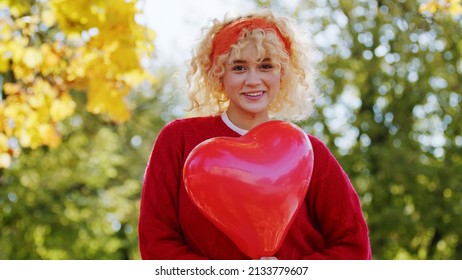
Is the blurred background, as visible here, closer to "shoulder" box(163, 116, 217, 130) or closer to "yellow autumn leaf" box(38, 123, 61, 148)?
"yellow autumn leaf" box(38, 123, 61, 148)

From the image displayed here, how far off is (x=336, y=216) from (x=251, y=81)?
0.48m

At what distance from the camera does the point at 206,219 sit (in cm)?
229

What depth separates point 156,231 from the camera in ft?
7.40

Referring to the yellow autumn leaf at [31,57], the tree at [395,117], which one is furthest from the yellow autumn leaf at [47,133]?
the tree at [395,117]

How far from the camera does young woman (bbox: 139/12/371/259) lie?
2.29 meters

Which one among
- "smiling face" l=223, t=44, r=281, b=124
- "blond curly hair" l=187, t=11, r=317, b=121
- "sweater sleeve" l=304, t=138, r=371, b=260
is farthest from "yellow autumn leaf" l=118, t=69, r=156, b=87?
"sweater sleeve" l=304, t=138, r=371, b=260

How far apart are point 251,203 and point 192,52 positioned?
1.99ft

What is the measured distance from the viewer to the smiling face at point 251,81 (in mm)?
2309

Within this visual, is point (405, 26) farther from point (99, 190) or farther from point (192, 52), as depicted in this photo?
point (192, 52)

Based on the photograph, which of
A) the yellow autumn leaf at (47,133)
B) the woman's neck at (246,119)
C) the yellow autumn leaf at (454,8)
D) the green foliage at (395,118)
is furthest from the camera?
the green foliage at (395,118)

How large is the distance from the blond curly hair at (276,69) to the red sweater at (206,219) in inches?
3.9

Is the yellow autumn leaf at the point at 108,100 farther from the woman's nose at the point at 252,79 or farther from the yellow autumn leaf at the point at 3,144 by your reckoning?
the woman's nose at the point at 252,79

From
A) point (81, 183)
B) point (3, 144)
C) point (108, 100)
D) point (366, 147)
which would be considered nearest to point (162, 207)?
point (108, 100)

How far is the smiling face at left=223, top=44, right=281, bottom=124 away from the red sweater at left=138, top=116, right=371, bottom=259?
0.46 ft
